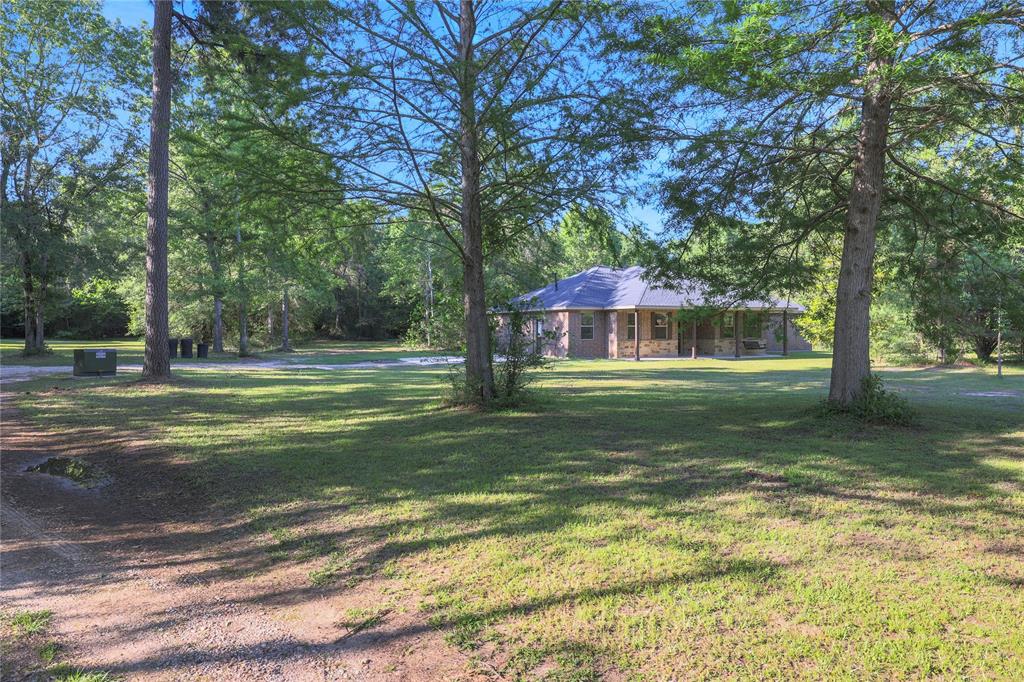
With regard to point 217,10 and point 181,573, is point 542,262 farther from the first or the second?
point 217,10

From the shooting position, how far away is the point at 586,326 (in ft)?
92.6

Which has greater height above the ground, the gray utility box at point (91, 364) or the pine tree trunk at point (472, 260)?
the pine tree trunk at point (472, 260)

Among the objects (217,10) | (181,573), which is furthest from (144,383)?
(181,573)

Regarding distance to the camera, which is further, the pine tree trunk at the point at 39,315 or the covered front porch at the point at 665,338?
the covered front porch at the point at 665,338

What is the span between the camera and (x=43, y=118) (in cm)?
2230

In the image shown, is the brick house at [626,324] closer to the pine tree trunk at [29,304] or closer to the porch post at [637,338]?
the porch post at [637,338]

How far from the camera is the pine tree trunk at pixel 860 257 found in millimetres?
7953

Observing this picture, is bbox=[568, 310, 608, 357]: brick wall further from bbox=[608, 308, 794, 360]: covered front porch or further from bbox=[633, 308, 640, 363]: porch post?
bbox=[633, 308, 640, 363]: porch post

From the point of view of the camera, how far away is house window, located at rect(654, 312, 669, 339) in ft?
93.2

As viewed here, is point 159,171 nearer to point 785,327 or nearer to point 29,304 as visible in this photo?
point 785,327

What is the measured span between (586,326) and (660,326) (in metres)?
3.52

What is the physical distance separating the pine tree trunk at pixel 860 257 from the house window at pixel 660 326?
2001 centimetres

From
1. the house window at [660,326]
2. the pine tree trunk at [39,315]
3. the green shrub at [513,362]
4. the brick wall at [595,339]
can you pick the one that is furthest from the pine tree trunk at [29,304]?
the house window at [660,326]

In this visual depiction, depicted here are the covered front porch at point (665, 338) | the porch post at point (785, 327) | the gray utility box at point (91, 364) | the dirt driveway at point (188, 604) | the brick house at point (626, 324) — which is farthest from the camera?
the covered front porch at point (665, 338)
